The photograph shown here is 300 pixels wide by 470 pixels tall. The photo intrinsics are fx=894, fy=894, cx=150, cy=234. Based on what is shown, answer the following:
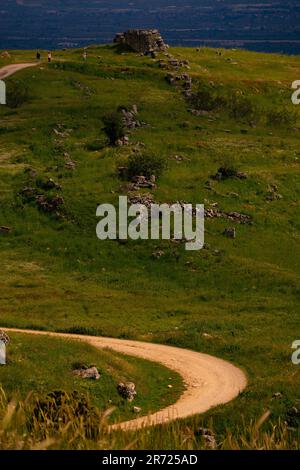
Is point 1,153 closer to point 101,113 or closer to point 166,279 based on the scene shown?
point 101,113

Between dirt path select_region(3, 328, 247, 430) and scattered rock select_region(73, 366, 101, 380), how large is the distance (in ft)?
11.8

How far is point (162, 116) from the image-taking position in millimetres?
100938

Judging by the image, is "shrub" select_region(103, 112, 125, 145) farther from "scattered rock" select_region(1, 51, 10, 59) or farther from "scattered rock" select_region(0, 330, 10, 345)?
"scattered rock" select_region(0, 330, 10, 345)

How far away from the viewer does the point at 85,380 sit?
40.3m

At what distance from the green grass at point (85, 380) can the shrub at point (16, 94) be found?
61.8 metres

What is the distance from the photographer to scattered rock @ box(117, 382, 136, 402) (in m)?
40.1

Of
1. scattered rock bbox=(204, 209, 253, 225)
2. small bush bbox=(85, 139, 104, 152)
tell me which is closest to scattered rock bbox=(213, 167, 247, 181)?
scattered rock bbox=(204, 209, 253, 225)

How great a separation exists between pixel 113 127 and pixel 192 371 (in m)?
46.8

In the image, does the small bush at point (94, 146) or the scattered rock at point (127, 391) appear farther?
the small bush at point (94, 146)

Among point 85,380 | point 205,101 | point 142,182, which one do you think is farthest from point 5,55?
point 85,380

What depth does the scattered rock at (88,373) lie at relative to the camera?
40625 mm

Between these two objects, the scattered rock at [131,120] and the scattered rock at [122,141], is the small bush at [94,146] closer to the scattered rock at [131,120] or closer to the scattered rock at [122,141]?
the scattered rock at [122,141]

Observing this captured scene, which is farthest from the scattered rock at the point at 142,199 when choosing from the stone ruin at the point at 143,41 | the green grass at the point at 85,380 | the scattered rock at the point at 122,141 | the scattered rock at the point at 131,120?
the stone ruin at the point at 143,41

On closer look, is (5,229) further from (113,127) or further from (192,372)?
(192,372)
